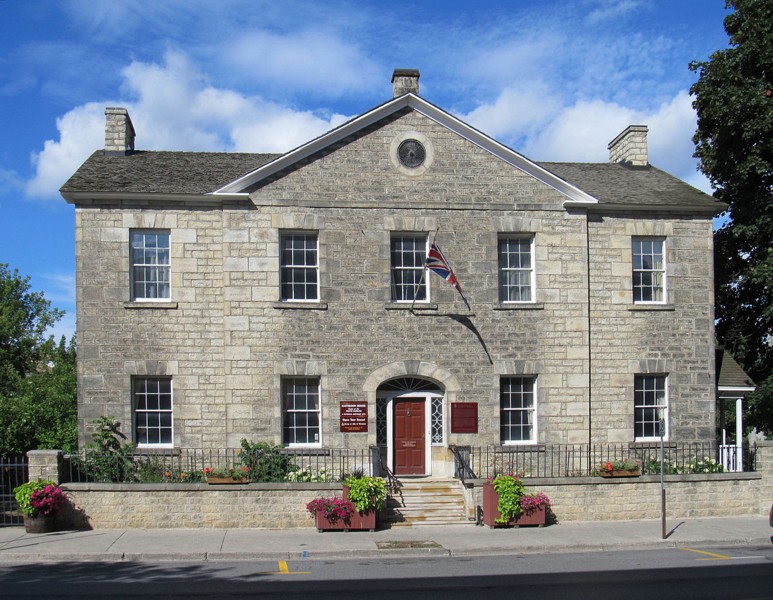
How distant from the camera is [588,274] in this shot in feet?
70.3

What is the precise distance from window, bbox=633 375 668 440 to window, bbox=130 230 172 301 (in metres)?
12.5

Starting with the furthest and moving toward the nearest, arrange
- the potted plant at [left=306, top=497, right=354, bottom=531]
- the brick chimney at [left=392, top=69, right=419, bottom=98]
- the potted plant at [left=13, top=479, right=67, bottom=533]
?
the brick chimney at [left=392, top=69, right=419, bottom=98]
the potted plant at [left=306, top=497, right=354, bottom=531]
the potted plant at [left=13, top=479, right=67, bottom=533]

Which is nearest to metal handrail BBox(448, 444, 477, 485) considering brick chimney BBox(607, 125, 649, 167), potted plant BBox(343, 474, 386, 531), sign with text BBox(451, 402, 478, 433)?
sign with text BBox(451, 402, 478, 433)

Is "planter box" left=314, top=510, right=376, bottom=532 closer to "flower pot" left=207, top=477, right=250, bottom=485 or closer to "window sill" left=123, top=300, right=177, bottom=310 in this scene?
"flower pot" left=207, top=477, right=250, bottom=485

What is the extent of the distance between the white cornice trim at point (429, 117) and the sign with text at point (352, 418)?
19.8 ft

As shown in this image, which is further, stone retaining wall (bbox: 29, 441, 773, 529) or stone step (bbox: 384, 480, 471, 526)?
stone step (bbox: 384, 480, 471, 526)

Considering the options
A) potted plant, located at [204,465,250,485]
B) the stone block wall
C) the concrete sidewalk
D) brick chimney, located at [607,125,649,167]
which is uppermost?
brick chimney, located at [607,125,649,167]

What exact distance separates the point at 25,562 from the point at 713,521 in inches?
562

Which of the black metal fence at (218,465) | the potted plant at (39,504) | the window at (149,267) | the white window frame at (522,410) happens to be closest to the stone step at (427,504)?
the black metal fence at (218,465)

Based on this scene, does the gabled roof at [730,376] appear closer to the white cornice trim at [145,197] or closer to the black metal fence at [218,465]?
the black metal fence at [218,465]

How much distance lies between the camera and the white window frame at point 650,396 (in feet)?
70.4

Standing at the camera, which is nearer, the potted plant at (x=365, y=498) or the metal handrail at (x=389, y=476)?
the potted plant at (x=365, y=498)

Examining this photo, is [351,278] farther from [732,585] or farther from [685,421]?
[732,585]

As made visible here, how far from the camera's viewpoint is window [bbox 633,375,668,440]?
21500 mm
